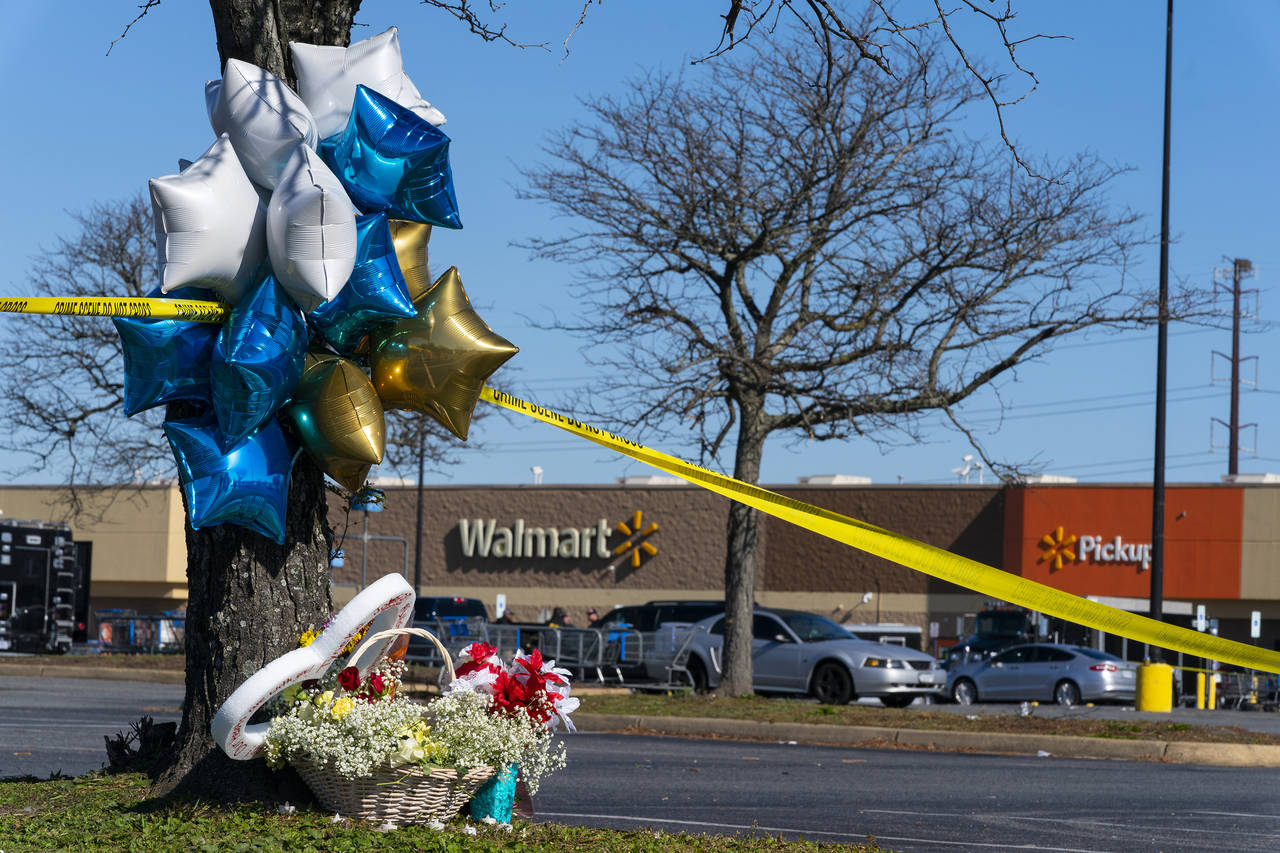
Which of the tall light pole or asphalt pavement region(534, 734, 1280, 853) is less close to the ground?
the tall light pole

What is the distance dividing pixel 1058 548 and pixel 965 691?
13.4 metres

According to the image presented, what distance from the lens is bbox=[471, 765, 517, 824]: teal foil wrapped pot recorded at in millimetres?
5684

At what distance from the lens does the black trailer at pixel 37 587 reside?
2791 cm

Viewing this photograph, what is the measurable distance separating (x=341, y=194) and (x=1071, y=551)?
39.3 meters

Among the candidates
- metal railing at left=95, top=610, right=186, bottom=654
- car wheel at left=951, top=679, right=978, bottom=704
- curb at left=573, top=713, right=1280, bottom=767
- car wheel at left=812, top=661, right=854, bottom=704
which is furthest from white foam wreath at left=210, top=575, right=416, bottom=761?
metal railing at left=95, top=610, right=186, bottom=654

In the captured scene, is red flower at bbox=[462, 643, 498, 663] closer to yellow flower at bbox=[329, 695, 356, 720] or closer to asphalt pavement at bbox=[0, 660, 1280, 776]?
yellow flower at bbox=[329, 695, 356, 720]

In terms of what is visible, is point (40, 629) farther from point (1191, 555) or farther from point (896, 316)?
point (1191, 555)

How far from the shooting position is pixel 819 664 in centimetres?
2272

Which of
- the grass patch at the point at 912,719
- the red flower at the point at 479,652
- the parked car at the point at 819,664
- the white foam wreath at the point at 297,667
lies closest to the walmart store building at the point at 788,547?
the parked car at the point at 819,664

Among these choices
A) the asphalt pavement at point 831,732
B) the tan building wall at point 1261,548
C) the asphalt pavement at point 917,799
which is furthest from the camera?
the tan building wall at point 1261,548

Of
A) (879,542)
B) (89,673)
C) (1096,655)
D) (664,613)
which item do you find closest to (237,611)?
(879,542)

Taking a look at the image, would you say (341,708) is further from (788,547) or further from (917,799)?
(788,547)

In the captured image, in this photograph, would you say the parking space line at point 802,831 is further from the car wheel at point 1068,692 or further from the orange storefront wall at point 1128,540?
the orange storefront wall at point 1128,540

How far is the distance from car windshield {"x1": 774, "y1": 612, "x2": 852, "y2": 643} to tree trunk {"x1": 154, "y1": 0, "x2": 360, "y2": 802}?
57.8ft
